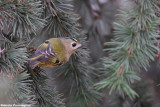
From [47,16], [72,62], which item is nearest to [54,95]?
[72,62]

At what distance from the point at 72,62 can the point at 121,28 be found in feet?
1.14

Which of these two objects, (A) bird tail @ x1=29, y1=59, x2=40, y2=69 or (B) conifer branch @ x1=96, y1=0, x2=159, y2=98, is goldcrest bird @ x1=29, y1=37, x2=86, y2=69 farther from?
(B) conifer branch @ x1=96, y1=0, x2=159, y2=98

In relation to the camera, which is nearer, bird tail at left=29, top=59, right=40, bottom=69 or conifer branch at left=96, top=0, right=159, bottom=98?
bird tail at left=29, top=59, right=40, bottom=69

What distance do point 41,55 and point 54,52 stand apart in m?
0.17

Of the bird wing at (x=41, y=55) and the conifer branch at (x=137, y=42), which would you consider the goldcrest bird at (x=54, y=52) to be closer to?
the bird wing at (x=41, y=55)

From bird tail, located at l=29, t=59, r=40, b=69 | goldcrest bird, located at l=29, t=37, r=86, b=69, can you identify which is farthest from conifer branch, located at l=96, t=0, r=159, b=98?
bird tail, located at l=29, t=59, r=40, b=69

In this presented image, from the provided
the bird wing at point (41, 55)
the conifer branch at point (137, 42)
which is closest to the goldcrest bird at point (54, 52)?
the bird wing at point (41, 55)

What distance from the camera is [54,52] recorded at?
4.27ft

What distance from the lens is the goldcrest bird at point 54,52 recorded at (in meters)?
1.13

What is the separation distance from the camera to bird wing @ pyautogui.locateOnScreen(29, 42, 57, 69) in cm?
109

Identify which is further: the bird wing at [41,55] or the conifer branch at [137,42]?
the conifer branch at [137,42]

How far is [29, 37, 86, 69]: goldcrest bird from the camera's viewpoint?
1.13m

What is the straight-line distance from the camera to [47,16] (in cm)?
122

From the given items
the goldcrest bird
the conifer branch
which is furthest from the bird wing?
the conifer branch
